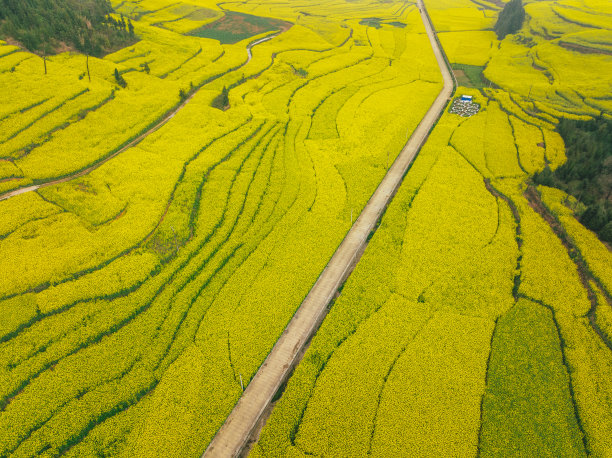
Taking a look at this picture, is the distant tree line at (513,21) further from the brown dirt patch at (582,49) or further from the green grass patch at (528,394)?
the green grass patch at (528,394)

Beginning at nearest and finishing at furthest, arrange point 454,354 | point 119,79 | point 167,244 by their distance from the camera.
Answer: point 454,354 < point 167,244 < point 119,79

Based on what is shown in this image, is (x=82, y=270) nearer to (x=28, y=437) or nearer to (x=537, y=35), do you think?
(x=28, y=437)

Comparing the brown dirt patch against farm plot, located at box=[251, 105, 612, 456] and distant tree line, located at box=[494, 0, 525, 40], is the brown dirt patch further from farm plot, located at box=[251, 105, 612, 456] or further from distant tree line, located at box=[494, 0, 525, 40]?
farm plot, located at box=[251, 105, 612, 456]

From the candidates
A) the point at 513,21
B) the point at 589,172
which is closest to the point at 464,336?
the point at 589,172

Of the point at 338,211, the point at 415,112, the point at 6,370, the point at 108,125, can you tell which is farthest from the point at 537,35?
the point at 6,370

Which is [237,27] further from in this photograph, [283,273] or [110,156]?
[283,273]

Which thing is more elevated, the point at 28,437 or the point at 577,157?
the point at 577,157
